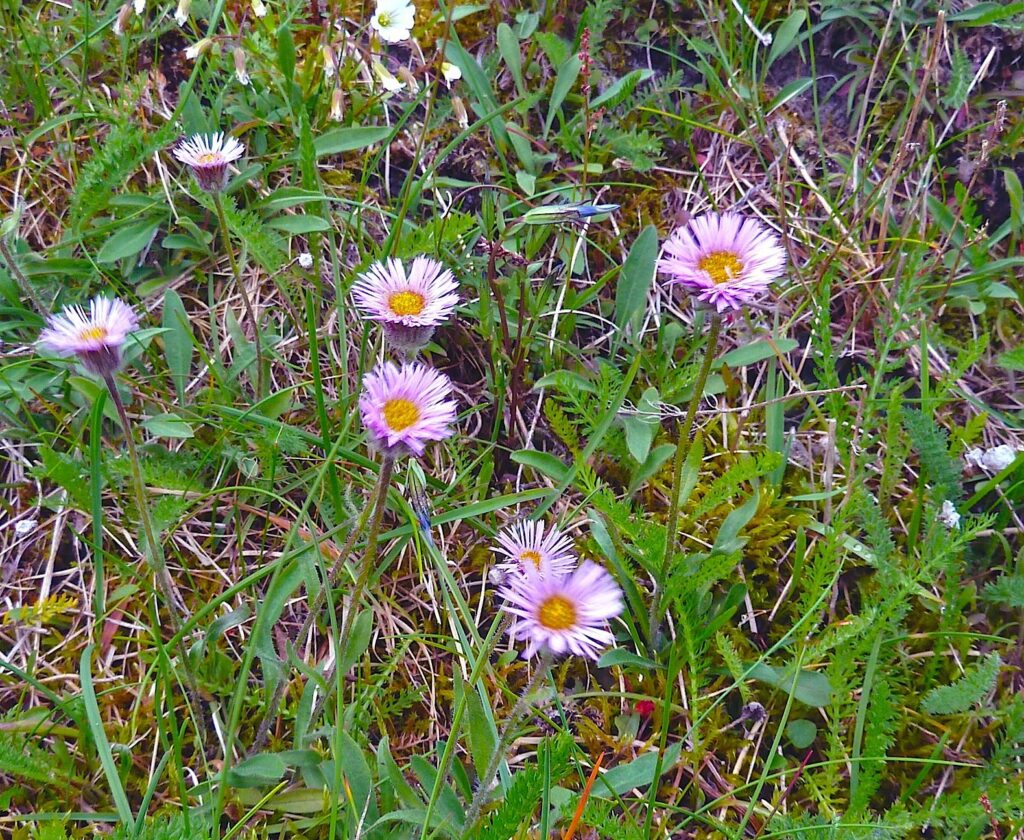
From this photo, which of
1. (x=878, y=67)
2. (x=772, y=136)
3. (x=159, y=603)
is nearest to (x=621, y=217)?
(x=772, y=136)

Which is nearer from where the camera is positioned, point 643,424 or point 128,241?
point 643,424

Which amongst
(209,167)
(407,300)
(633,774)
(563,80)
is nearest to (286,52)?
(209,167)

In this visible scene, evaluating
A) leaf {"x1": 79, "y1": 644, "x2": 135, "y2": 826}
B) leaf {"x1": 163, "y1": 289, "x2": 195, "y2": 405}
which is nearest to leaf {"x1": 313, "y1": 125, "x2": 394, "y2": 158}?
leaf {"x1": 163, "y1": 289, "x2": 195, "y2": 405}

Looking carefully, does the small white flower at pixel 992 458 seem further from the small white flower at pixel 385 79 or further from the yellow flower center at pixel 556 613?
the small white flower at pixel 385 79

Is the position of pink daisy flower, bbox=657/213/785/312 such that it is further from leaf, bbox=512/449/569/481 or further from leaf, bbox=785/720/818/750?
leaf, bbox=785/720/818/750

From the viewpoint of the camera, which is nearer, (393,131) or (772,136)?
(393,131)

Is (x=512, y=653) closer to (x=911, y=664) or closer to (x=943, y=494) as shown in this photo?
(x=911, y=664)

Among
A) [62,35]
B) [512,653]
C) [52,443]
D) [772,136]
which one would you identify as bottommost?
[512,653]

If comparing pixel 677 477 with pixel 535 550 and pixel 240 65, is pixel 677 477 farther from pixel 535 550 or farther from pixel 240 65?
pixel 240 65
